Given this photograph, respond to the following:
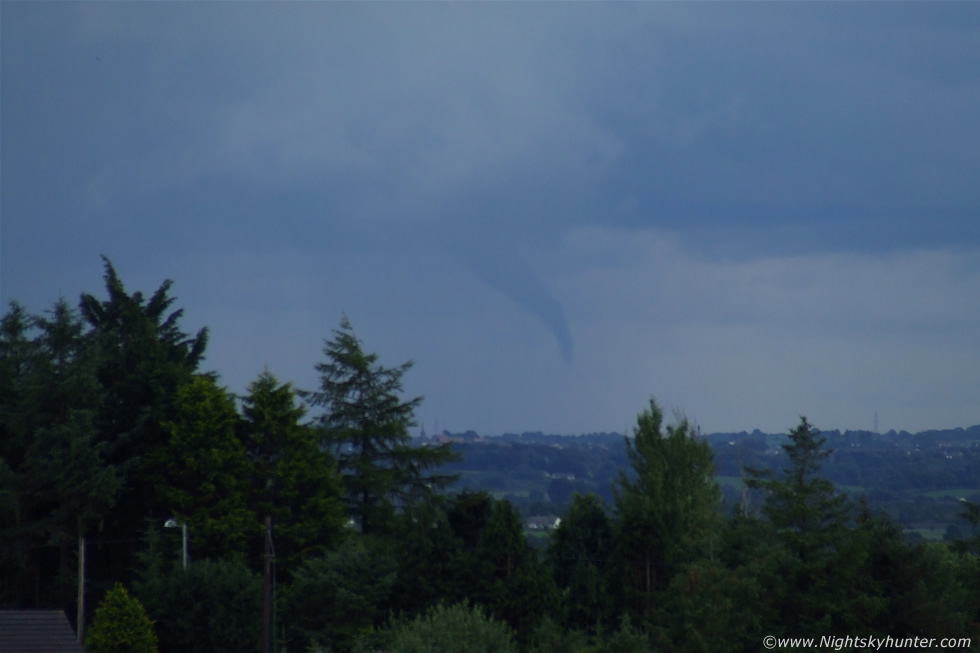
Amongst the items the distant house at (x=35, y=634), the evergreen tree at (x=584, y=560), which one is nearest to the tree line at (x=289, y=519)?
the evergreen tree at (x=584, y=560)

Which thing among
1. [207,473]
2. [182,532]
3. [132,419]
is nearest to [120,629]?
[182,532]

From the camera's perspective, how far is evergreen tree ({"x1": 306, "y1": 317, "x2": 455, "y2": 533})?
5041 centimetres

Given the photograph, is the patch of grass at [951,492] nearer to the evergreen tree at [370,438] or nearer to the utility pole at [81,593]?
the evergreen tree at [370,438]

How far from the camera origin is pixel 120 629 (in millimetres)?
35344

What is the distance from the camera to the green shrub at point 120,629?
35156 millimetres

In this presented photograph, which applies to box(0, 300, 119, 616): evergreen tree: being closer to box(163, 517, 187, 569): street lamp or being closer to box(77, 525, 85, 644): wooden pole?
box(77, 525, 85, 644): wooden pole

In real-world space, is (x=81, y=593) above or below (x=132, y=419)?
below

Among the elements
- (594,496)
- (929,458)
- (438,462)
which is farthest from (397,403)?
(929,458)

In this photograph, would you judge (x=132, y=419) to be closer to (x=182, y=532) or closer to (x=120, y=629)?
(x=182, y=532)

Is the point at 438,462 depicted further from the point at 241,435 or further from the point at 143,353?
the point at 143,353

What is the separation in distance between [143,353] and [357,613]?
686 inches

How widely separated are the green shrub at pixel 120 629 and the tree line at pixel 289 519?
14cm

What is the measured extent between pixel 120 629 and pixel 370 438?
63.0 ft

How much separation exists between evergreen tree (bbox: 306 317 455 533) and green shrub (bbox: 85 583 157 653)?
14.7 m
